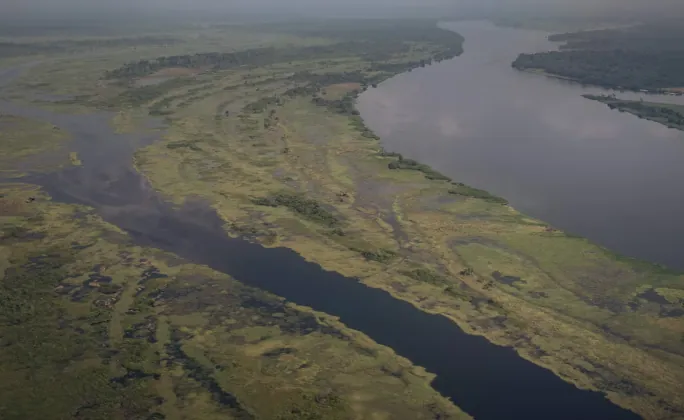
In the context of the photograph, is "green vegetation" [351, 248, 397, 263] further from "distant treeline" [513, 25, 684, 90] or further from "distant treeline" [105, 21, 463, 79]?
"distant treeline" [105, 21, 463, 79]

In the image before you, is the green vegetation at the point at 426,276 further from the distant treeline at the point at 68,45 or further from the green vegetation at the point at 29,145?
the distant treeline at the point at 68,45

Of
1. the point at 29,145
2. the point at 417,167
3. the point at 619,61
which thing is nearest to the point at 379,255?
the point at 417,167

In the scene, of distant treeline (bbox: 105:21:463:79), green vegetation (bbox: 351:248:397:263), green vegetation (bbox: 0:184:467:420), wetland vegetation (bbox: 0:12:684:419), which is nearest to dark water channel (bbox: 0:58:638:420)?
wetland vegetation (bbox: 0:12:684:419)

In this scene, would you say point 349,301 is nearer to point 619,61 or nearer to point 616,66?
point 616,66

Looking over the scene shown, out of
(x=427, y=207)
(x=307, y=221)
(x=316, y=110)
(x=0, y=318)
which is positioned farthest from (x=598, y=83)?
(x=0, y=318)

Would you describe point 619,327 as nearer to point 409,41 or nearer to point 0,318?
point 0,318

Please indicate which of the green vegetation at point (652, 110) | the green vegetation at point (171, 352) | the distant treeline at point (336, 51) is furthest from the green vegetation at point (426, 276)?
the distant treeline at point (336, 51)
